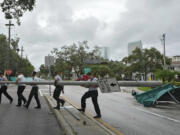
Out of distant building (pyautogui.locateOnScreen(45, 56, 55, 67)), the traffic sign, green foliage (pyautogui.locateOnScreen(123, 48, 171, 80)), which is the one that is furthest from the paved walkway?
green foliage (pyautogui.locateOnScreen(123, 48, 171, 80))

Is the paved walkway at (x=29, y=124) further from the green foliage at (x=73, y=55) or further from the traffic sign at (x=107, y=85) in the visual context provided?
the green foliage at (x=73, y=55)

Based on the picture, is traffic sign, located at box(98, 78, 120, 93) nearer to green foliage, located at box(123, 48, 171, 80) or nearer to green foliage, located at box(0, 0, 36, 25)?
green foliage, located at box(0, 0, 36, 25)

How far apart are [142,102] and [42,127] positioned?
23.1ft

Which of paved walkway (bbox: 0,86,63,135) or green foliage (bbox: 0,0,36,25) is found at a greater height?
green foliage (bbox: 0,0,36,25)

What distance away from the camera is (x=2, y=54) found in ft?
130

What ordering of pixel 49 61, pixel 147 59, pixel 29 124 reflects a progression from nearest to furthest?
pixel 29 124 → pixel 49 61 → pixel 147 59

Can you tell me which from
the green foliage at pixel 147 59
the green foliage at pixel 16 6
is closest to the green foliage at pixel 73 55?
the green foliage at pixel 147 59

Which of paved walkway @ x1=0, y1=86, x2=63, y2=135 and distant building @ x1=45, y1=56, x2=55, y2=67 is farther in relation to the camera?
distant building @ x1=45, y1=56, x2=55, y2=67

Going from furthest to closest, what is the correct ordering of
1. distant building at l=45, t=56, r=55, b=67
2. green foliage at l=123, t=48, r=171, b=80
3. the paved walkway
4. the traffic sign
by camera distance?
green foliage at l=123, t=48, r=171, b=80 < distant building at l=45, t=56, r=55, b=67 < the paved walkway < the traffic sign

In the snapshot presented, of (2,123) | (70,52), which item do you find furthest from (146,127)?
(70,52)

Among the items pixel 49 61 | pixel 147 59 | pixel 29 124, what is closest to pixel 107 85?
pixel 29 124

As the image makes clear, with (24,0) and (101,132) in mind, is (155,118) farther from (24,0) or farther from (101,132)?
(24,0)

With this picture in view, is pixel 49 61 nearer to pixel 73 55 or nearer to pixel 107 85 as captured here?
pixel 107 85

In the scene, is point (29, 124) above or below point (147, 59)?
below
